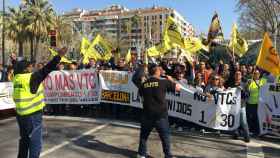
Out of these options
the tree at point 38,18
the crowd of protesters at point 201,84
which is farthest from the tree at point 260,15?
the crowd of protesters at point 201,84

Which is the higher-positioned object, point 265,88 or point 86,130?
point 265,88

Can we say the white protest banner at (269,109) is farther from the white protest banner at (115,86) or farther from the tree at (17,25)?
the tree at (17,25)

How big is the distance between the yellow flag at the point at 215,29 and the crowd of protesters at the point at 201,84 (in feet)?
5.78

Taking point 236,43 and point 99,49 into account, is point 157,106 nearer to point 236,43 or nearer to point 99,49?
point 236,43

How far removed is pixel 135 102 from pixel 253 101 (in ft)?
11.2

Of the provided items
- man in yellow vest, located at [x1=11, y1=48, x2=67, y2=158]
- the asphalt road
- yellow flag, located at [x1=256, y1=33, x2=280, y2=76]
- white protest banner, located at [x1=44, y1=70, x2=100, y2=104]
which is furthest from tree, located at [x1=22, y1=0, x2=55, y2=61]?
man in yellow vest, located at [x1=11, y1=48, x2=67, y2=158]

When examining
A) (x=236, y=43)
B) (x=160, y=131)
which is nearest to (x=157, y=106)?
(x=160, y=131)

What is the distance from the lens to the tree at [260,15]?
48.4 metres

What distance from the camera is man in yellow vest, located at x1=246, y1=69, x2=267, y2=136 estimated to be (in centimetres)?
1016

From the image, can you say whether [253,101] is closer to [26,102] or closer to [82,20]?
[26,102]

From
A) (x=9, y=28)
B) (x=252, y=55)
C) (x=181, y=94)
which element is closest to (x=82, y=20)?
(x=9, y=28)

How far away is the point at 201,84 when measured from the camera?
11266 millimetres

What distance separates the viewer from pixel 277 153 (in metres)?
8.54

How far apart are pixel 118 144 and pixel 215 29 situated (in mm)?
7015
